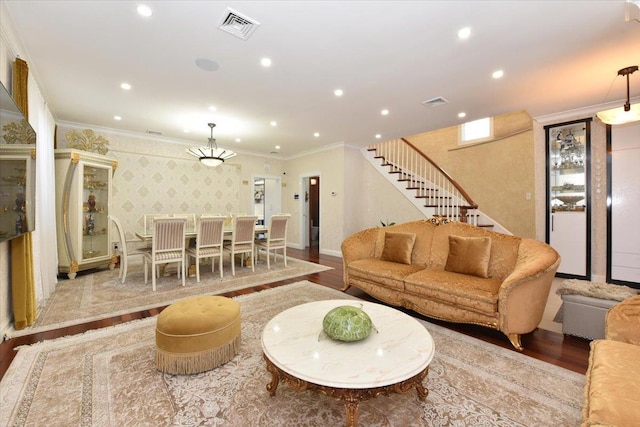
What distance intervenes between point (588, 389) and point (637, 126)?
15.5 feet

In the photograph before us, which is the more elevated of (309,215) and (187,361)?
(309,215)

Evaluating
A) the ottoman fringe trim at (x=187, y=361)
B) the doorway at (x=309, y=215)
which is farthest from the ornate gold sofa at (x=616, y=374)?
the doorway at (x=309, y=215)

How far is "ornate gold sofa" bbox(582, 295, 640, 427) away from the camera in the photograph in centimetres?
95

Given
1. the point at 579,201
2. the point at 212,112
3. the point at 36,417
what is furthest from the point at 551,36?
the point at 36,417

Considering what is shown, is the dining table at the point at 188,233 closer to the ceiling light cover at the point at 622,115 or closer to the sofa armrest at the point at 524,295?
the sofa armrest at the point at 524,295

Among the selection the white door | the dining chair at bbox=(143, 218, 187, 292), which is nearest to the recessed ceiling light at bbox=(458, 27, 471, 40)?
the white door

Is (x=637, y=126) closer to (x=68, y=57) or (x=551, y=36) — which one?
(x=551, y=36)

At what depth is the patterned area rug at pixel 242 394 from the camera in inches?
57.4

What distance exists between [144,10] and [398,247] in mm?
3501

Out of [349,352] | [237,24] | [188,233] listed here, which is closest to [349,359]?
[349,352]

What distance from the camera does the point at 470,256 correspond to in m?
2.82

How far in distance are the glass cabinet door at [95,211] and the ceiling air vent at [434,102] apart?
563 cm

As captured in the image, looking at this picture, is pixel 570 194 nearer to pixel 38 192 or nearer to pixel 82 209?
pixel 38 192

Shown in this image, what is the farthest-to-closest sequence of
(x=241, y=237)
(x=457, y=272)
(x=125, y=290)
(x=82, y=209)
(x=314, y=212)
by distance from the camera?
1. (x=314, y=212)
2. (x=241, y=237)
3. (x=82, y=209)
4. (x=125, y=290)
5. (x=457, y=272)
